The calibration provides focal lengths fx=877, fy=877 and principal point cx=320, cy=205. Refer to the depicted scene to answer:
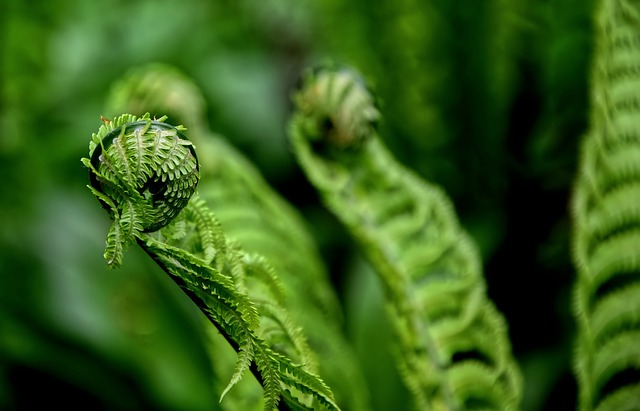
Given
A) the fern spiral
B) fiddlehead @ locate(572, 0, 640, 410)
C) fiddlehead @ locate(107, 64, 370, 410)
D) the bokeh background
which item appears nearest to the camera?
the fern spiral

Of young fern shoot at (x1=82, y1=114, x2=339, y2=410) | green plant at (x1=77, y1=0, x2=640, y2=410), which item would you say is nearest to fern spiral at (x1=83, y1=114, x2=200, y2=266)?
young fern shoot at (x1=82, y1=114, x2=339, y2=410)

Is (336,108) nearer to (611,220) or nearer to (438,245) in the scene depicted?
(438,245)

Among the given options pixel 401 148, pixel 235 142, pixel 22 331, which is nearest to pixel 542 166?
pixel 401 148

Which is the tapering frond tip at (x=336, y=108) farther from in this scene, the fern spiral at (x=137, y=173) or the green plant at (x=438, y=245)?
the fern spiral at (x=137, y=173)

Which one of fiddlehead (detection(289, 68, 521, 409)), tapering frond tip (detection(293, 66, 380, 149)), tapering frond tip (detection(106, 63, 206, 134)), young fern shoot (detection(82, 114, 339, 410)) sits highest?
tapering frond tip (detection(106, 63, 206, 134))

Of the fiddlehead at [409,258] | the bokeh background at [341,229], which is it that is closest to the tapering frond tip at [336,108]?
the fiddlehead at [409,258]

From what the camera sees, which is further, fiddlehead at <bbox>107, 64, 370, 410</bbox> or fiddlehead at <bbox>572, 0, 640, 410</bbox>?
fiddlehead at <bbox>107, 64, 370, 410</bbox>

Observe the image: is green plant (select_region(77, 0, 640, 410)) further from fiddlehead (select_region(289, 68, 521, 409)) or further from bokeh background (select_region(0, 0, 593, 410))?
bokeh background (select_region(0, 0, 593, 410))
